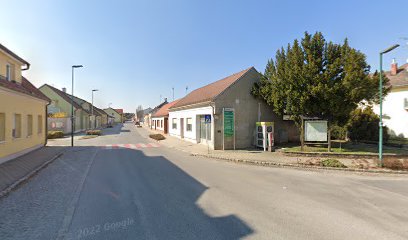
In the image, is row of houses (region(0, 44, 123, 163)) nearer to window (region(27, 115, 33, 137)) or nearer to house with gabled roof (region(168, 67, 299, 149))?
window (region(27, 115, 33, 137))

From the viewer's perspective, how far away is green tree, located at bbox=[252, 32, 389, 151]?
12.4m

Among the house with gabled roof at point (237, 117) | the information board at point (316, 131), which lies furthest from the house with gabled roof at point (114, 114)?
the information board at point (316, 131)

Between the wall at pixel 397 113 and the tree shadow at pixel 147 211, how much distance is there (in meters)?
22.9

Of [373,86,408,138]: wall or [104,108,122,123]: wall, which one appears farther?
[104,108,122,123]: wall

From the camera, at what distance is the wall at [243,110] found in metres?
16.5

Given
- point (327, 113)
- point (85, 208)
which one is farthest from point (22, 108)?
point (327, 113)

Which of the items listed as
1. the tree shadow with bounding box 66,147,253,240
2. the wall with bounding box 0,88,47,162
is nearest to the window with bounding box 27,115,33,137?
the wall with bounding box 0,88,47,162

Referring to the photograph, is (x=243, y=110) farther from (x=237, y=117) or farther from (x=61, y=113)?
(x=61, y=113)

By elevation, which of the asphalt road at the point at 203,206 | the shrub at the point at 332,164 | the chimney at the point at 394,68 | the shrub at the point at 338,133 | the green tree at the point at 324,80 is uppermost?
the chimney at the point at 394,68

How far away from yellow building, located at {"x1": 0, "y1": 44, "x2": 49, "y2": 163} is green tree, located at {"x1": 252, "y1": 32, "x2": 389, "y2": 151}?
14959 mm

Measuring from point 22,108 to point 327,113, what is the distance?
1781 centimetres

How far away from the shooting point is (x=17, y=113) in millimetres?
12352

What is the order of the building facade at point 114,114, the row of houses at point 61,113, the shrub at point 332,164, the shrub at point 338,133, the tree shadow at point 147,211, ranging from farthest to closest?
1. the building facade at point 114,114
2. the row of houses at point 61,113
3. the shrub at point 338,133
4. the shrub at point 332,164
5. the tree shadow at point 147,211

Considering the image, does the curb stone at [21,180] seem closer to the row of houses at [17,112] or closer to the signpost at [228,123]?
the row of houses at [17,112]
